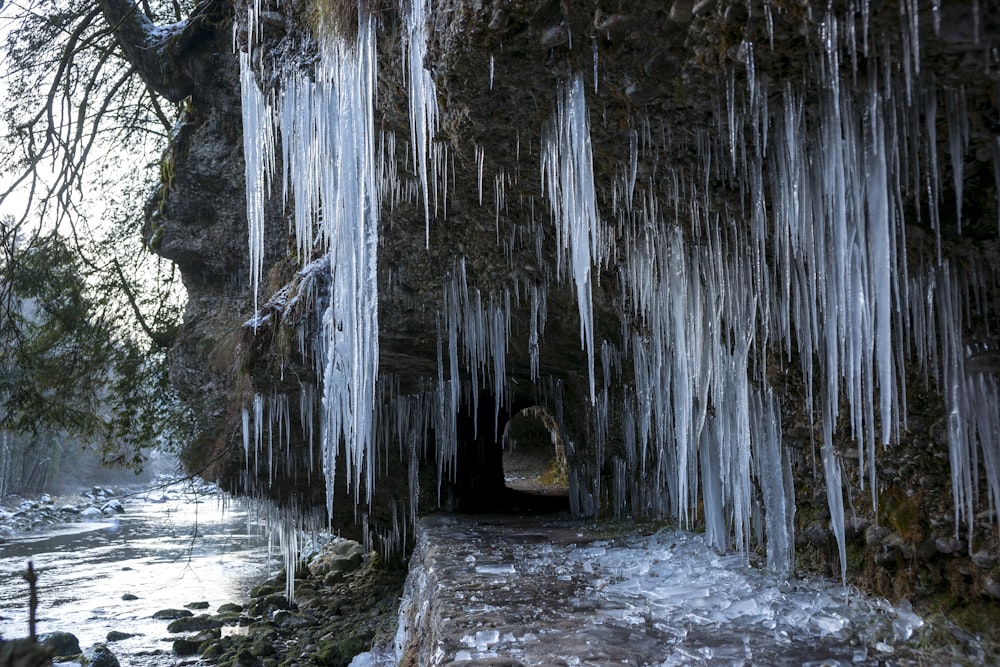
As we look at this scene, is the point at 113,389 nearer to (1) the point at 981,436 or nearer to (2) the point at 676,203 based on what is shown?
(2) the point at 676,203

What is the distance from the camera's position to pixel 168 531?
2277 centimetres

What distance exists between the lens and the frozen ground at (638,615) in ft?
8.66

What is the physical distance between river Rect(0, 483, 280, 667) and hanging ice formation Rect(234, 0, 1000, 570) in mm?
3726

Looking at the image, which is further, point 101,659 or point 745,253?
point 101,659

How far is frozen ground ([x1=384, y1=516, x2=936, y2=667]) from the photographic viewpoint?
104 inches

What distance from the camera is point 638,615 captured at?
3.23 metres

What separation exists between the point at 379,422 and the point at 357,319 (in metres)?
4.30

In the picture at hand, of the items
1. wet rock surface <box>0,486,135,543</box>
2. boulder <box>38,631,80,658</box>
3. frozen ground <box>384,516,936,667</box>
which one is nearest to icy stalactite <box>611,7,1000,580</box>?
frozen ground <box>384,516,936,667</box>

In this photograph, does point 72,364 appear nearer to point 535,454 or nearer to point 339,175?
point 339,175

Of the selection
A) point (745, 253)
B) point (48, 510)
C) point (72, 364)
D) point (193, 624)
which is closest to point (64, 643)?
point (193, 624)

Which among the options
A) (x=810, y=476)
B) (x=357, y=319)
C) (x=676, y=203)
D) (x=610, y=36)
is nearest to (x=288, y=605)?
(x=357, y=319)

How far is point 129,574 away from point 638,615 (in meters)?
14.6

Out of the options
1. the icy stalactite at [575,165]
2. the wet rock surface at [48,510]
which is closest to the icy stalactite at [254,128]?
the icy stalactite at [575,165]

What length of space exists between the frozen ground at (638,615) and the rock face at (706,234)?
331 mm
